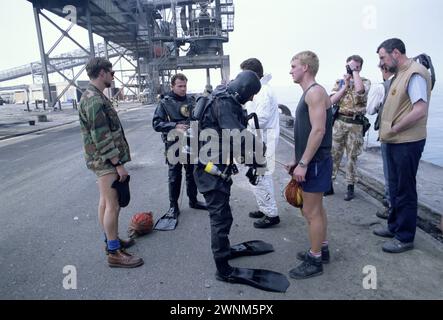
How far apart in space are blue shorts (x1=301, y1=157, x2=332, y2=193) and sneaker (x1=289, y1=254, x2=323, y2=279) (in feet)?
2.30

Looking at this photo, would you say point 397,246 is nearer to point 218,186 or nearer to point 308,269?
point 308,269

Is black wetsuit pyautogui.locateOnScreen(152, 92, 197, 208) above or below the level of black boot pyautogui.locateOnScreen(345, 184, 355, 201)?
above

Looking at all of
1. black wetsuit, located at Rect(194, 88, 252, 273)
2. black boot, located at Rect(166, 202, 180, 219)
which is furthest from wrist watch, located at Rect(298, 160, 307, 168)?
black boot, located at Rect(166, 202, 180, 219)

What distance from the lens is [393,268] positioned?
120 inches

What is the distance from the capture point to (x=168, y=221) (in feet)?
14.2

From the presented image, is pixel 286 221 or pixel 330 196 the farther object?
pixel 330 196

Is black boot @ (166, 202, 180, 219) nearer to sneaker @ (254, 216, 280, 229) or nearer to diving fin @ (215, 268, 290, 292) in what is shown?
sneaker @ (254, 216, 280, 229)

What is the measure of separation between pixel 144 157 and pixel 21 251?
210 inches

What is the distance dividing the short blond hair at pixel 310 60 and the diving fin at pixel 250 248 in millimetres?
2031

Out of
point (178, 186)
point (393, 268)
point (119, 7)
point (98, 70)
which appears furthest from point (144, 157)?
point (119, 7)

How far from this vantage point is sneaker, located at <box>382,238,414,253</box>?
331 cm

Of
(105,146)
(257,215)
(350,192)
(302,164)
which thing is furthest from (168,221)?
(350,192)
